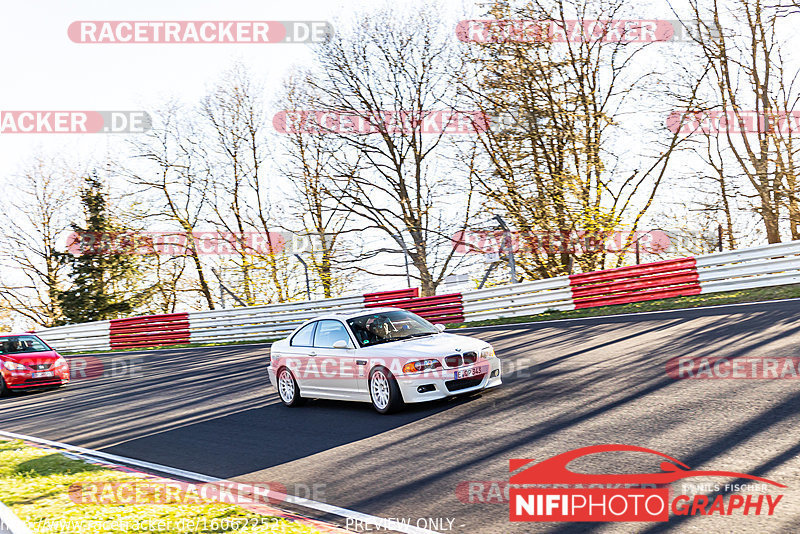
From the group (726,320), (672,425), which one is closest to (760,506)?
(672,425)

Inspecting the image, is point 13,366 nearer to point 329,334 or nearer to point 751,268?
point 329,334

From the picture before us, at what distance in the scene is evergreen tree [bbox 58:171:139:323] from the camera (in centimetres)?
4322

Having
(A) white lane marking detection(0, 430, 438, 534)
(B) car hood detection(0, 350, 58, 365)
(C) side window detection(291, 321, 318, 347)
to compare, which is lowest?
(A) white lane marking detection(0, 430, 438, 534)

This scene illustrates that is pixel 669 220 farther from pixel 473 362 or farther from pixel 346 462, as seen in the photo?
pixel 346 462

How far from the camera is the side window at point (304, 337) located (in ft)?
36.5

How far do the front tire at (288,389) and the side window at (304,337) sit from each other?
485 mm

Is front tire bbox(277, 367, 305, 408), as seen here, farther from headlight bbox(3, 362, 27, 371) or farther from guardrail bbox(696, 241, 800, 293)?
guardrail bbox(696, 241, 800, 293)

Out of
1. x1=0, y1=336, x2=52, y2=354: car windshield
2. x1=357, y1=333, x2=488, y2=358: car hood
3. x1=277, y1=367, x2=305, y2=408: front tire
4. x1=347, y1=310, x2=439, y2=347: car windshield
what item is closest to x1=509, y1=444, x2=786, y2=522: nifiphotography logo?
x1=357, y1=333, x2=488, y2=358: car hood

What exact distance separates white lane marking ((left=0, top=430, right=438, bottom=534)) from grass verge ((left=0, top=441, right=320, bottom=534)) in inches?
16.8

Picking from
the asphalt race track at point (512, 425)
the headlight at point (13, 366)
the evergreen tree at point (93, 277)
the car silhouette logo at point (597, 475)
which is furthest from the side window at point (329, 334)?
the evergreen tree at point (93, 277)

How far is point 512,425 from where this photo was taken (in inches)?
307

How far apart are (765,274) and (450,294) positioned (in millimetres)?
8524

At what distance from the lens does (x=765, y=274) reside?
15.8m

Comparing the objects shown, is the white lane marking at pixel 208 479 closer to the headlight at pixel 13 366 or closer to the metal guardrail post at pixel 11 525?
the metal guardrail post at pixel 11 525
